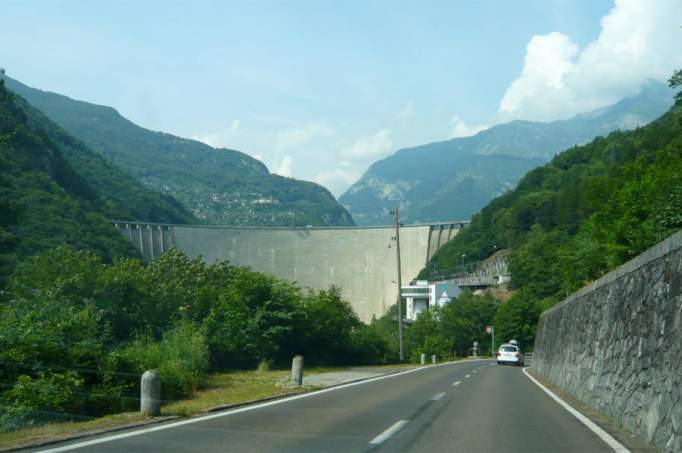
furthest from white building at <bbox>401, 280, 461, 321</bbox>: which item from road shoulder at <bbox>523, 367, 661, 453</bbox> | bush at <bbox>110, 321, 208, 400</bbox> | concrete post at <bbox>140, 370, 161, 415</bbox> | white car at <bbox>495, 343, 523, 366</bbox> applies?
concrete post at <bbox>140, 370, 161, 415</bbox>

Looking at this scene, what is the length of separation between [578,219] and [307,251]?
121ft

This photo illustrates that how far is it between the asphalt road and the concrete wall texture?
0.63 meters

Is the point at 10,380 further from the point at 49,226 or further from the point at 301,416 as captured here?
the point at 49,226

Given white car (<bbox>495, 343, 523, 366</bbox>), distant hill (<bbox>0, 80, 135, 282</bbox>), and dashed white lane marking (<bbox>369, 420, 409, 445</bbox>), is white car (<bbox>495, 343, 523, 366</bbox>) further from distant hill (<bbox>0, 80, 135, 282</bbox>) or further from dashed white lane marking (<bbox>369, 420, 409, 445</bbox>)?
distant hill (<bbox>0, 80, 135, 282</bbox>)

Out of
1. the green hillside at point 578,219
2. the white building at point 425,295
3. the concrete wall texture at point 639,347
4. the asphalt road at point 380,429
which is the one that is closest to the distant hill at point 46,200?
the green hillside at point 578,219

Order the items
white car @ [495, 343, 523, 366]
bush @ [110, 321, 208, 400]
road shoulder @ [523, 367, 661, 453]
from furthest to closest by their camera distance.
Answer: white car @ [495, 343, 523, 366], bush @ [110, 321, 208, 400], road shoulder @ [523, 367, 661, 453]

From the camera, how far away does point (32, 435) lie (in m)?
7.86

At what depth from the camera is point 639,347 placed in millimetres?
8562

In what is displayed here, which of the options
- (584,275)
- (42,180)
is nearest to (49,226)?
(42,180)

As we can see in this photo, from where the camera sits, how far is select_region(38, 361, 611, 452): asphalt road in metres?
7.38

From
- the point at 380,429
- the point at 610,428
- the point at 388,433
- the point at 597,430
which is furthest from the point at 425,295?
the point at 388,433

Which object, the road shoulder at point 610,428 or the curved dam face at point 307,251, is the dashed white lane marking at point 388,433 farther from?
the curved dam face at point 307,251

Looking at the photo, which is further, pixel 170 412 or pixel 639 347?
pixel 170 412

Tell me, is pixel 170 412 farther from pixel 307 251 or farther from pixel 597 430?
pixel 307 251
